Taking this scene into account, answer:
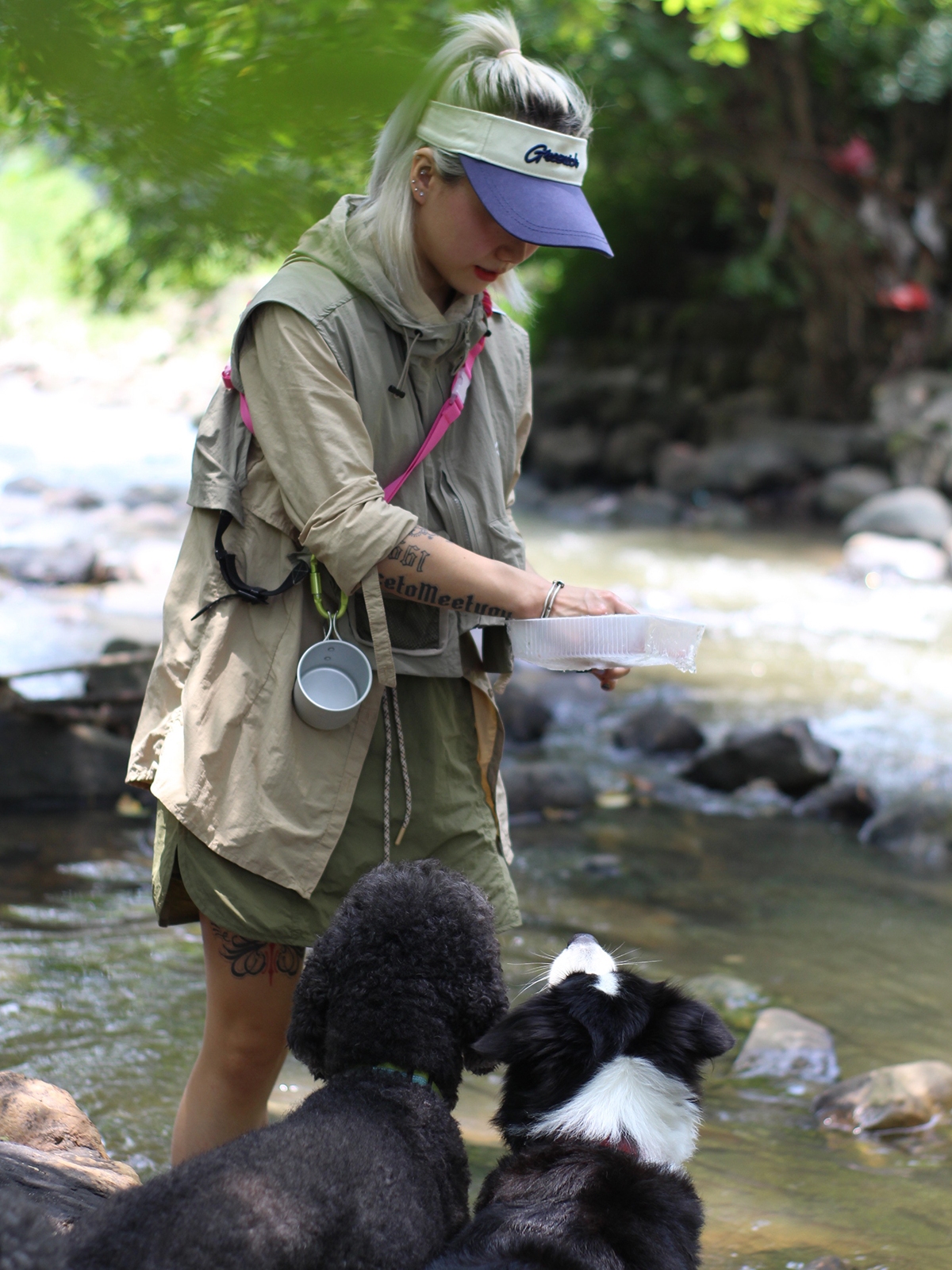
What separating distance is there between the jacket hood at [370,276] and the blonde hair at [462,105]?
0.8 inches

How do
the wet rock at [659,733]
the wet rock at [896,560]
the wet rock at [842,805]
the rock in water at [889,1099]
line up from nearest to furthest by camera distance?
the rock in water at [889,1099] < the wet rock at [842,805] < the wet rock at [659,733] < the wet rock at [896,560]

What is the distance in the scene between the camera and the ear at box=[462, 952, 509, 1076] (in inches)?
92.9

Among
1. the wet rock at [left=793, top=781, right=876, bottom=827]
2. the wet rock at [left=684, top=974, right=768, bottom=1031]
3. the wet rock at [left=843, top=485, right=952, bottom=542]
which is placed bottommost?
the wet rock at [left=684, top=974, right=768, bottom=1031]

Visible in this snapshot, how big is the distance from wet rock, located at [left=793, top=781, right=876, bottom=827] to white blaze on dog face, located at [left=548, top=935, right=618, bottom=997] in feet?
15.3

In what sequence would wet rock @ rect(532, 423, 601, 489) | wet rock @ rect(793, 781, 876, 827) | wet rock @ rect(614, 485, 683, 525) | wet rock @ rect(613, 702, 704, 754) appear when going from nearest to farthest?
1. wet rock @ rect(793, 781, 876, 827)
2. wet rock @ rect(613, 702, 704, 754)
3. wet rock @ rect(614, 485, 683, 525)
4. wet rock @ rect(532, 423, 601, 489)

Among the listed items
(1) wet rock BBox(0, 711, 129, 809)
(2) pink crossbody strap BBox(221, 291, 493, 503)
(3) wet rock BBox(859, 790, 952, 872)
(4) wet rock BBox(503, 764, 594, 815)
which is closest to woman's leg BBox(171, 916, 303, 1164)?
(2) pink crossbody strap BBox(221, 291, 493, 503)

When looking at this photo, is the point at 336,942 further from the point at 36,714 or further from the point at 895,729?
the point at 895,729

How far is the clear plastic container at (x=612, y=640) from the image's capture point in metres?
2.28

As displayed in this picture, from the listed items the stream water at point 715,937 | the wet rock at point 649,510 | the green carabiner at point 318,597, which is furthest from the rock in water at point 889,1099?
the wet rock at point 649,510

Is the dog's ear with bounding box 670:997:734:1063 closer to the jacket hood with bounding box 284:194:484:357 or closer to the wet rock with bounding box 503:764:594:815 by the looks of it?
the jacket hood with bounding box 284:194:484:357

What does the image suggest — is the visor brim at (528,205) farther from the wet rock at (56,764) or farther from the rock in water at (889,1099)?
the wet rock at (56,764)

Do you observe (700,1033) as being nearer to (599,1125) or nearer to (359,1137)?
(599,1125)

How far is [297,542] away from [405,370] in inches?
15.5

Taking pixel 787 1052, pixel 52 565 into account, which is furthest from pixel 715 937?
pixel 52 565
